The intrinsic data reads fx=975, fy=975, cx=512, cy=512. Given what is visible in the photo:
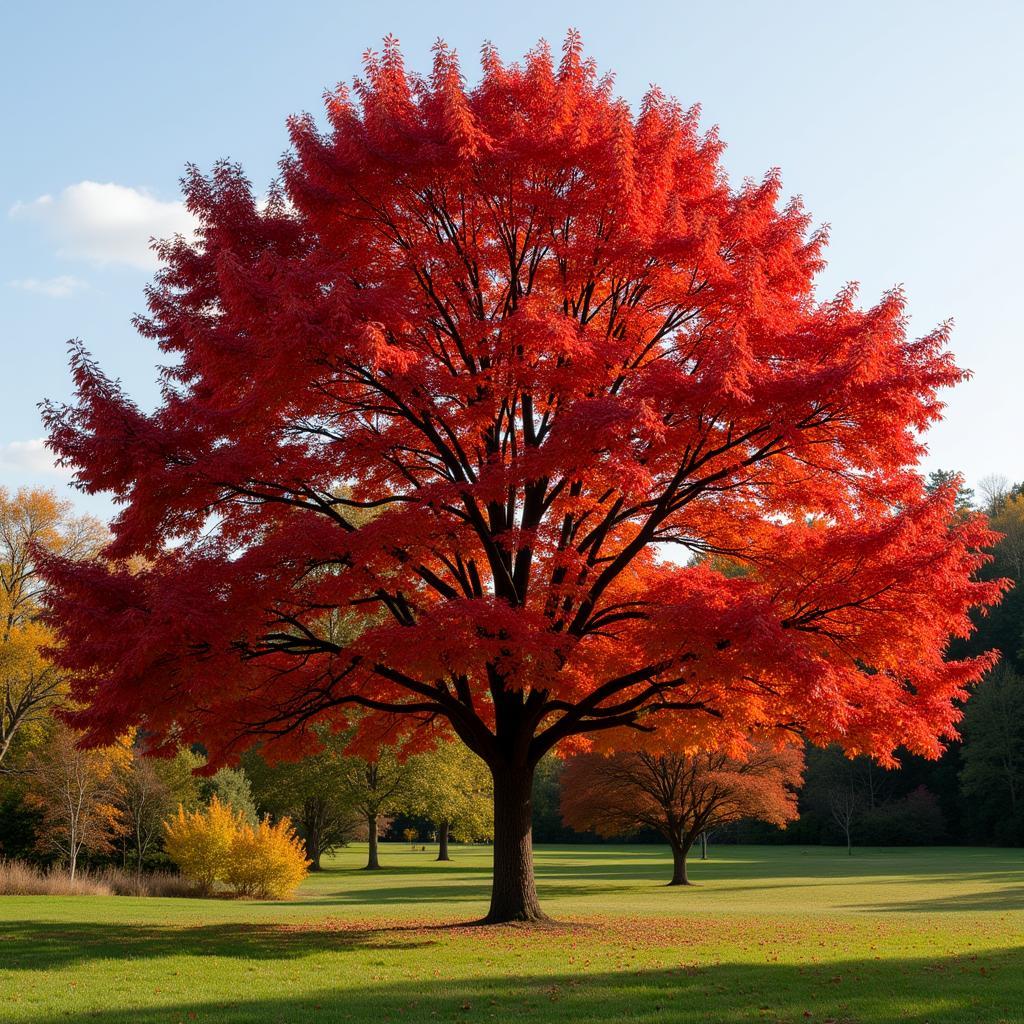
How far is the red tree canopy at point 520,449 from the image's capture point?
12.8 m

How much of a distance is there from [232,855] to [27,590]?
14474mm

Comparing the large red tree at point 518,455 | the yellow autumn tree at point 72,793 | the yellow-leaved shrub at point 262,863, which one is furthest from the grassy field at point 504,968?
the yellow autumn tree at point 72,793

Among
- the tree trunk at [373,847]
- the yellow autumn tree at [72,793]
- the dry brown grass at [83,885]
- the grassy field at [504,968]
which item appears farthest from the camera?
the tree trunk at [373,847]

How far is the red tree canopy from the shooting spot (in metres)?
12.8

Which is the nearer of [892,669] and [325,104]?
[892,669]

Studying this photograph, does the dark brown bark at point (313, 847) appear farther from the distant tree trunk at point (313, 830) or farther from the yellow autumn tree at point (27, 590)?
the yellow autumn tree at point (27, 590)

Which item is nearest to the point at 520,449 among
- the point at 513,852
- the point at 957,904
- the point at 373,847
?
the point at 513,852

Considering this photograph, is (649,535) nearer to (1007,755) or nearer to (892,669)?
(892,669)

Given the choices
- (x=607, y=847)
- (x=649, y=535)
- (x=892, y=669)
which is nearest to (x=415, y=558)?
(x=649, y=535)

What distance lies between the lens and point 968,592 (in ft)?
43.5

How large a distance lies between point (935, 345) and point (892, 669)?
4.76 metres

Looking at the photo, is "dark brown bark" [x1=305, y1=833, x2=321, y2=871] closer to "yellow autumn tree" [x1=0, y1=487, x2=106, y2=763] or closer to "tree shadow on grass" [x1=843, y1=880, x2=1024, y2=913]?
"yellow autumn tree" [x1=0, y1=487, x2=106, y2=763]

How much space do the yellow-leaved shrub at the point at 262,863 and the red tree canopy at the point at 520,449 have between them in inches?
623

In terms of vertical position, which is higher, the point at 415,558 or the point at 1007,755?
the point at 415,558
